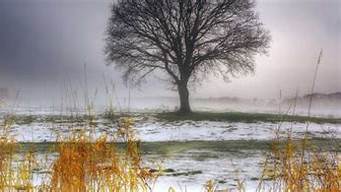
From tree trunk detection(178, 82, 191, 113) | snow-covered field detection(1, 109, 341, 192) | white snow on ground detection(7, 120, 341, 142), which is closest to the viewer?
snow-covered field detection(1, 109, 341, 192)

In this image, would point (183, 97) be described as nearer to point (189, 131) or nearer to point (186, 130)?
point (186, 130)

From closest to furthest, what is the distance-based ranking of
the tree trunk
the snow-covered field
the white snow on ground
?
the snow-covered field
the white snow on ground
the tree trunk

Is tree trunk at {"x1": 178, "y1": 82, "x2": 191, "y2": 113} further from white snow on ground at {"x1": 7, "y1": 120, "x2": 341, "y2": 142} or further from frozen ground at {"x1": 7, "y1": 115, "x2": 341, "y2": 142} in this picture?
white snow on ground at {"x1": 7, "y1": 120, "x2": 341, "y2": 142}

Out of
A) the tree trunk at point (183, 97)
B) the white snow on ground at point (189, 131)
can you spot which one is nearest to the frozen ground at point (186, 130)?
the white snow on ground at point (189, 131)

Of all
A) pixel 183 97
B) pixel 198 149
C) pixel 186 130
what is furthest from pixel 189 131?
pixel 183 97

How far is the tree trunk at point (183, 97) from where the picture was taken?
109 ft

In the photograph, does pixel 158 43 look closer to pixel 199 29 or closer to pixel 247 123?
pixel 199 29

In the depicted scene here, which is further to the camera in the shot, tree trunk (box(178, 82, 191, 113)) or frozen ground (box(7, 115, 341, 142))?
tree trunk (box(178, 82, 191, 113))

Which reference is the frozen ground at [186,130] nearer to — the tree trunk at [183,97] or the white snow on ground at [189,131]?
the white snow on ground at [189,131]

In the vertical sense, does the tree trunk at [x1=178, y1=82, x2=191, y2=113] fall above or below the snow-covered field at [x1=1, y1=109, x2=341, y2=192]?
above

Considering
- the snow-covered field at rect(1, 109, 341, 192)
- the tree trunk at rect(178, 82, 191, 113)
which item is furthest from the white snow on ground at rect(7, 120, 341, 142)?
the tree trunk at rect(178, 82, 191, 113)

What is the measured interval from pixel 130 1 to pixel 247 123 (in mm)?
12617

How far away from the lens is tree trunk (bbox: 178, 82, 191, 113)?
33.2 m

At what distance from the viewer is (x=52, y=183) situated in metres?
6.00
